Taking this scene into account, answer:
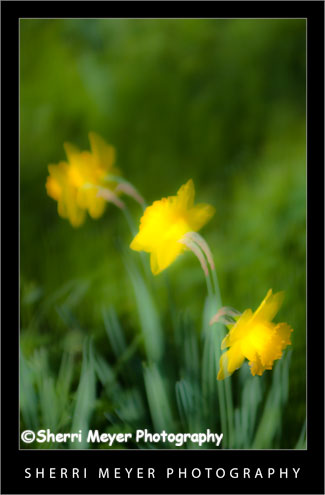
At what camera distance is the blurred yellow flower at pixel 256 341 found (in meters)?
1.07

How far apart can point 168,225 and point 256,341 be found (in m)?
0.27

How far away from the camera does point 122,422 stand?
3.62 ft

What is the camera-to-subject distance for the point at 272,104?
113 cm

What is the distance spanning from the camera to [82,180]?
1.12 meters

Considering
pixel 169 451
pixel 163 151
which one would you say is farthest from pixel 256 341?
pixel 163 151

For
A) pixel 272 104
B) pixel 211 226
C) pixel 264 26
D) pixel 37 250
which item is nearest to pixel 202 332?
pixel 211 226

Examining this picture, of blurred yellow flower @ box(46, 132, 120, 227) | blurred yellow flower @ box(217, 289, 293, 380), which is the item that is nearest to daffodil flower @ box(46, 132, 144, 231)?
blurred yellow flower @ box(46, 132, 120, 227)

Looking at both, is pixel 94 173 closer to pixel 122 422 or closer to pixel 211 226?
pixel 211 226

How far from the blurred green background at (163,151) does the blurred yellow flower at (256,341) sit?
49 mm

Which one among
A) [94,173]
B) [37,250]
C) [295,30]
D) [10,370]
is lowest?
[10,370]

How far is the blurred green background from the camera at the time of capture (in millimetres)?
1123

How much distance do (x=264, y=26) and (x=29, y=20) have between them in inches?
18.3

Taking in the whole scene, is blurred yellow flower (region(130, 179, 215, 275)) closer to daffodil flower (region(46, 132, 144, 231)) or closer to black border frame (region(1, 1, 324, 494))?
daffodil flower (region(46, 132, 144, 231))

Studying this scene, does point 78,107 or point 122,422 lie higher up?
point 78,107
